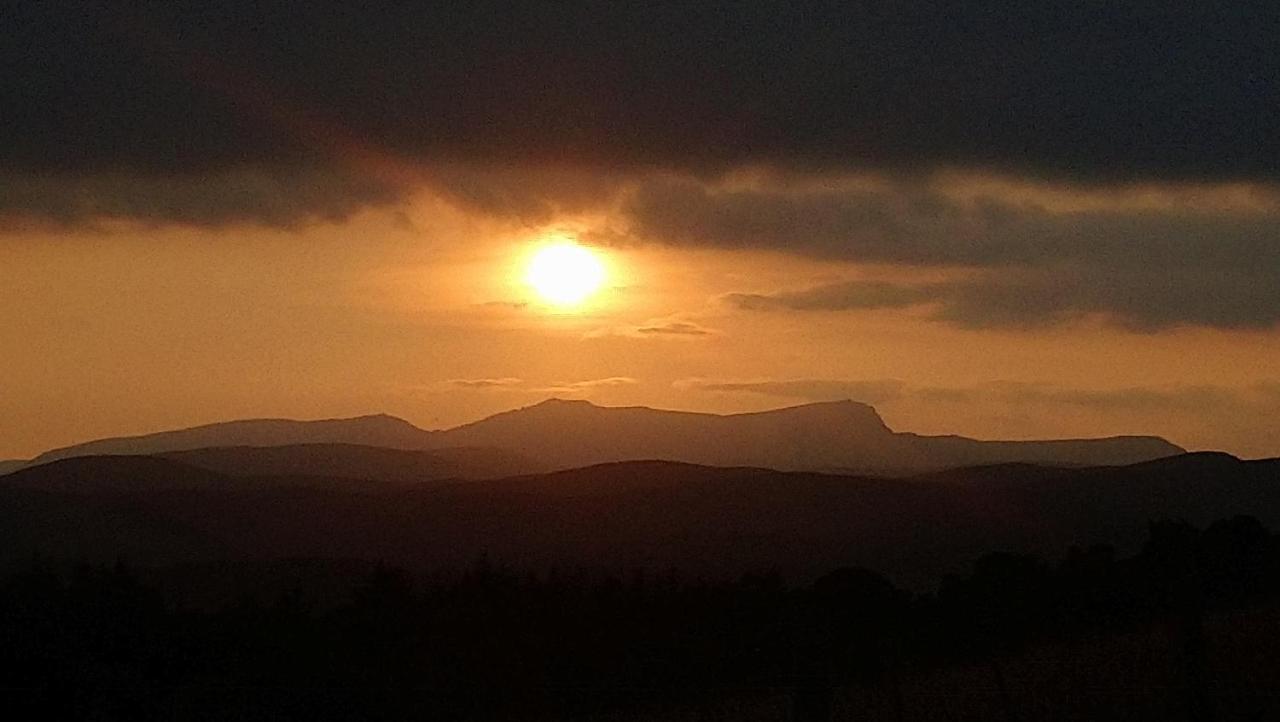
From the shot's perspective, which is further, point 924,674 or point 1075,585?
point 1075,585

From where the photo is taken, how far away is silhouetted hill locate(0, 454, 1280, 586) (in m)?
120

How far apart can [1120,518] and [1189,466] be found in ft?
133

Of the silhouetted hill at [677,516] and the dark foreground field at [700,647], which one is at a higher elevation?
the silhouetted hill at [677,516]

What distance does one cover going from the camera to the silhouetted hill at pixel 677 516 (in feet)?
395

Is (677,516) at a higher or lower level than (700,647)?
higher

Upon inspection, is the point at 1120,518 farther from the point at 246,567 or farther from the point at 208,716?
the point at 208,716

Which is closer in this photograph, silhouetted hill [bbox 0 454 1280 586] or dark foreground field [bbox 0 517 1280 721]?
dark foreground field [bbox 0 517 1280 721]

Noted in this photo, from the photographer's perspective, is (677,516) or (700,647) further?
(677,516)

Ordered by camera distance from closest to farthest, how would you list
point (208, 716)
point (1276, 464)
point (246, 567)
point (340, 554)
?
1. point (208, 716)
2. point (246, 567)
3. point (340, 554)
4. point (1276, 464)

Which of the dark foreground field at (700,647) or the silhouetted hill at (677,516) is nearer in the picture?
the dark foreground field at (700,647)

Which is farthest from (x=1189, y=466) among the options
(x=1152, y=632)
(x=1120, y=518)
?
(x=1152, y=632)

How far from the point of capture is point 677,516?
147 meters

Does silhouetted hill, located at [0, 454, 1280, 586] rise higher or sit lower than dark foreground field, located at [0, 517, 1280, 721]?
higher

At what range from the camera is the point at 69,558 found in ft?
375
